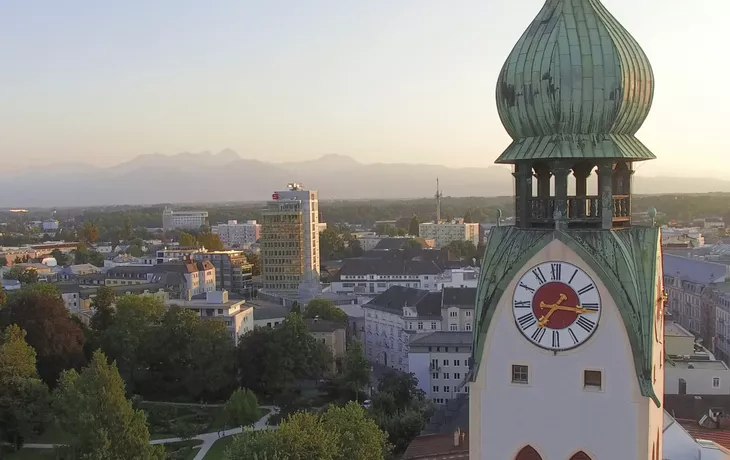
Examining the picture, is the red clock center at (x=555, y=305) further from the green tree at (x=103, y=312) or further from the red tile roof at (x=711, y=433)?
the green tree at (x=103, y=312)

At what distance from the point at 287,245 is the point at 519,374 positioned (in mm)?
121889

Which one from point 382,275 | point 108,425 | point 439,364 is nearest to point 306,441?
point 108,425

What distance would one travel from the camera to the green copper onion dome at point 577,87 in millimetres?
16641

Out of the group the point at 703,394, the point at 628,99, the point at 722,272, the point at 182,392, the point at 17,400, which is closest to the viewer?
the point at 628,99

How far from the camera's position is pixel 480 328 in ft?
59.3

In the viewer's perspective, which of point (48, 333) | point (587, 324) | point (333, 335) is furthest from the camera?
point (333, 335)

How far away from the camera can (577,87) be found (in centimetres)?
1662

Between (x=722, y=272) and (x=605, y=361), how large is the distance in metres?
93.6

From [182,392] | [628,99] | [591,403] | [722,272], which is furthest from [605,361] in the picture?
[722,272]

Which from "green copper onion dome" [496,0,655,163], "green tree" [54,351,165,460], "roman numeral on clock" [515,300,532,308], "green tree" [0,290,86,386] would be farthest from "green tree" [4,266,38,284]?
"green copper onion dome" [496,0,655,163]

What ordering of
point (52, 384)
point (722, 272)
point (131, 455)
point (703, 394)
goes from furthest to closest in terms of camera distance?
1. point (722, 272)
2. point (52, 384)
3. point (703, 394)
4. point (131, 455)

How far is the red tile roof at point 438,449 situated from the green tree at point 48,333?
40.4 m

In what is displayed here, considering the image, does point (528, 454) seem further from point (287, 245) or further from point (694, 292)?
point (287, 245)

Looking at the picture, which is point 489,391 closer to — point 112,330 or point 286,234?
point 112,330
